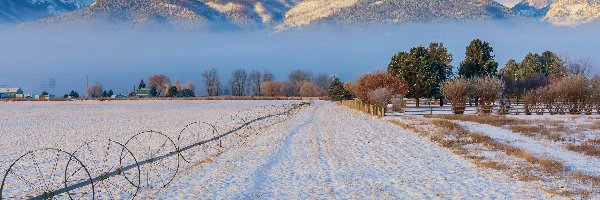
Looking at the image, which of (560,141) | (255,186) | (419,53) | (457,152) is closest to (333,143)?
(457,152)

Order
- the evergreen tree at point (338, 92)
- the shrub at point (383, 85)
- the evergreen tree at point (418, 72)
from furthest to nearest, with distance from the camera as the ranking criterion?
the evergreen tree at point (338, 92), the evergreen tree at point (418, 72), the shrub at point (383, 85)

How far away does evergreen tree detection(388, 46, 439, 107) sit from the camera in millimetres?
93250

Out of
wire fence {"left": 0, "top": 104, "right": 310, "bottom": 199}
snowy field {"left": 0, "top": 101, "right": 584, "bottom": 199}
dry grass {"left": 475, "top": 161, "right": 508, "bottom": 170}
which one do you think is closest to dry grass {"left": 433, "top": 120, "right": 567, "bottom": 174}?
snowy field {"left": 0, "top": 101, "right": 584, "bottom": 199}

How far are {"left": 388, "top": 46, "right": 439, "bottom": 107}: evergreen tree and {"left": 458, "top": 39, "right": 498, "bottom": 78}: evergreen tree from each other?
367 inches

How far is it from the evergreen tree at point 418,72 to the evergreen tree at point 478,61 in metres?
9.32

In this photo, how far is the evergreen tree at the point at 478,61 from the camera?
344 ft

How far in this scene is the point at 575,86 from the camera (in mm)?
63156

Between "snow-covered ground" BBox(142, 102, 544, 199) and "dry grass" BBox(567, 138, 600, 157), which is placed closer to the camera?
"snow-covered ground" BBox(142, 102, 544, 199)

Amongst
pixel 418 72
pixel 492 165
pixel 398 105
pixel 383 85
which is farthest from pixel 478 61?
pixel 492 165

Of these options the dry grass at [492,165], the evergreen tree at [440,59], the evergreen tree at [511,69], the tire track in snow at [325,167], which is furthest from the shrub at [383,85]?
the dry grass at [492,165]

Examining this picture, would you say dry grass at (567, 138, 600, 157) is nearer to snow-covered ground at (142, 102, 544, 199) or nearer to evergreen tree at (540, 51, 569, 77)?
snow-covered ground at (142, 102, 544, 199)

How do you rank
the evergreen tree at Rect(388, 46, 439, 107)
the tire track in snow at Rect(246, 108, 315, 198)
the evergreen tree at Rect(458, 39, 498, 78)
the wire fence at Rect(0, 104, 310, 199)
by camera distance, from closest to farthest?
the wire fence at Rect(0, 104, 310, 199), the tire track in snow at Rect(246, 108, 315, 198), the evergreen tree at Rect(388, 46, 439, 107), the evergreen tree at Rect(458, 39, 498, 78)

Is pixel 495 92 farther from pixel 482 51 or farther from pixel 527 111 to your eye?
pixel 482 51

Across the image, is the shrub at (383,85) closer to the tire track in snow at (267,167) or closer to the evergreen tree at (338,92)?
the evergreen tree at (338,92)
